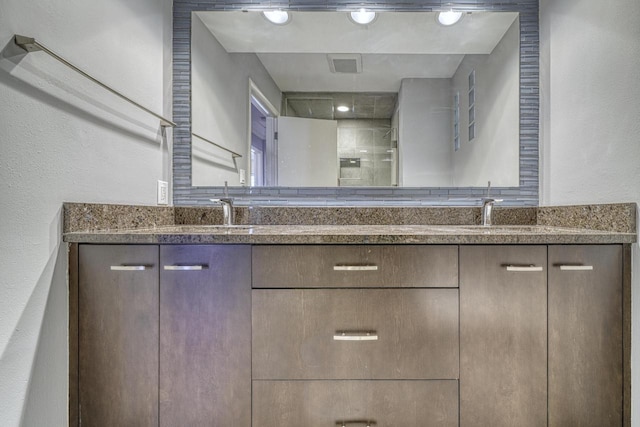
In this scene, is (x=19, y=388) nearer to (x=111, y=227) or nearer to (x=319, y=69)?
(x=111, y=227)

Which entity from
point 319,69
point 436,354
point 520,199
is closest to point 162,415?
point 436,354

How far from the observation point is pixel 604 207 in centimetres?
113

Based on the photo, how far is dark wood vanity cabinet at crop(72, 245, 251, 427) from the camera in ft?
3.22

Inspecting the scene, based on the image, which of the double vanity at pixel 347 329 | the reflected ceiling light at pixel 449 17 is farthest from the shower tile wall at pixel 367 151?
the double vanity at pixel 347 329

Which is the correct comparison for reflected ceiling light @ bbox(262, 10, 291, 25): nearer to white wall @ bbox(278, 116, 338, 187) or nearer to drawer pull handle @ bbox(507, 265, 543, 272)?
white wall @ bbox(278, 116, 338, 187)

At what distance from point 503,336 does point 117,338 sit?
114 centimetres

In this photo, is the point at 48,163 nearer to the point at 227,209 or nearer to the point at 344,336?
the point at 227,209

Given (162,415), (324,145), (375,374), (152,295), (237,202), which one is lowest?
(162,415)

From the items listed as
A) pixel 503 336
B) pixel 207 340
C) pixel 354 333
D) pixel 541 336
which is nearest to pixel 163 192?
pixel 207 340

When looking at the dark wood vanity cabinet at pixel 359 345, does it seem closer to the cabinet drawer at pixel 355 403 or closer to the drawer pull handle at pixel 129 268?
the cabinet drawer at pixel 355 403

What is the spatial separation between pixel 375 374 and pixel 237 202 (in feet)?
3.22

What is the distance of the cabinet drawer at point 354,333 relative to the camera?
3.22 feet

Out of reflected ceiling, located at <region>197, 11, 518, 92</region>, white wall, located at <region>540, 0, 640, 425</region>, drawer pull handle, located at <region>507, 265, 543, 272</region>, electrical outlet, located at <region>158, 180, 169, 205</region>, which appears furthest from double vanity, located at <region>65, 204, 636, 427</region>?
reflected ceiling, located at <region>197, 11, 518, 92</region>

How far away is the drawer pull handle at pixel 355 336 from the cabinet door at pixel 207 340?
26 centimetres
